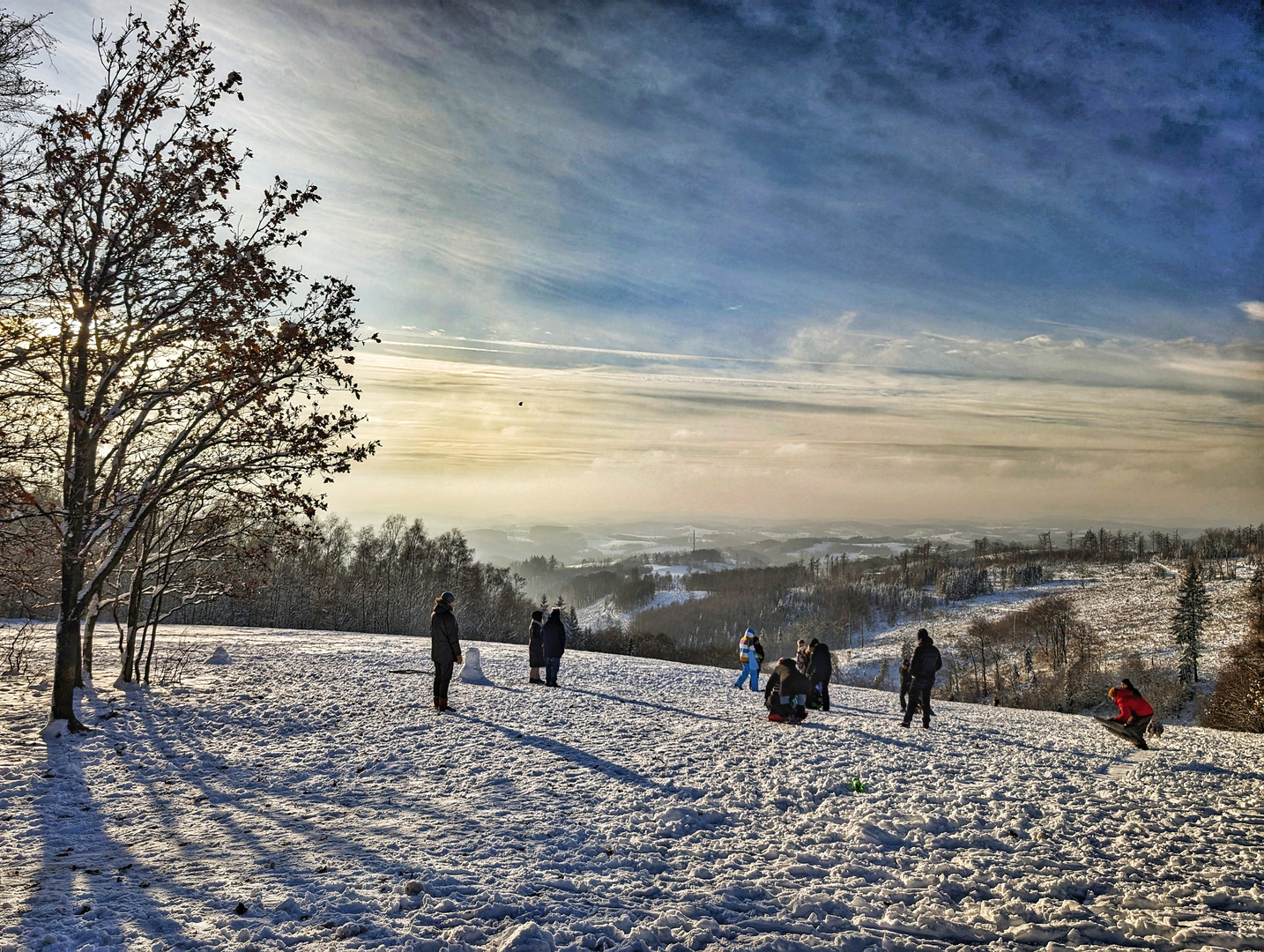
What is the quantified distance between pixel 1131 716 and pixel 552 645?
1377 cm

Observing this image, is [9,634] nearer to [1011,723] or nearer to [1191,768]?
[1011,723]

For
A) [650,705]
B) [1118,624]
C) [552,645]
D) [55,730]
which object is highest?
[552,645]

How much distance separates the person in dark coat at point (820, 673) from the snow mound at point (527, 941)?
1341 centimetres

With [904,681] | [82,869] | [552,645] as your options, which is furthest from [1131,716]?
[82,869]

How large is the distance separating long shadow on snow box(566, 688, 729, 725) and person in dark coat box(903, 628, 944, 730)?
442 cm

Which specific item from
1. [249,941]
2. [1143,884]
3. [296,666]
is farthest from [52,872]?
[296,666]

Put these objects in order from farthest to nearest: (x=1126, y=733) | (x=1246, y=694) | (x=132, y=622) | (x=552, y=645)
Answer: (x=1246, y=694) < (x=552, y=645) < (x=132, y=622) < (x=1126, y=733)

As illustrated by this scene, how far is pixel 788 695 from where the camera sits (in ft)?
48.1

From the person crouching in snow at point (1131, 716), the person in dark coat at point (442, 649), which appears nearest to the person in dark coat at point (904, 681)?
the person crouching in snow at point (1131, 716)

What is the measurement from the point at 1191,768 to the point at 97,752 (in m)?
18.8

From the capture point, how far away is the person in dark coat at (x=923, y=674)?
15.0 m

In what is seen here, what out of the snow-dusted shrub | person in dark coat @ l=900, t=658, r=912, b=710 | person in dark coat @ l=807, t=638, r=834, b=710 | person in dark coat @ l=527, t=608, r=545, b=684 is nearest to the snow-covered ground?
person in dark coat @ l=900, t=658, r=912, b=710

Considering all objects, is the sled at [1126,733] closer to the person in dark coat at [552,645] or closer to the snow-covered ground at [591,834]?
the snow-covered ground at [591,834]

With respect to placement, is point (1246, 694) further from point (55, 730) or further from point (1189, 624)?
point (1189, 624)
